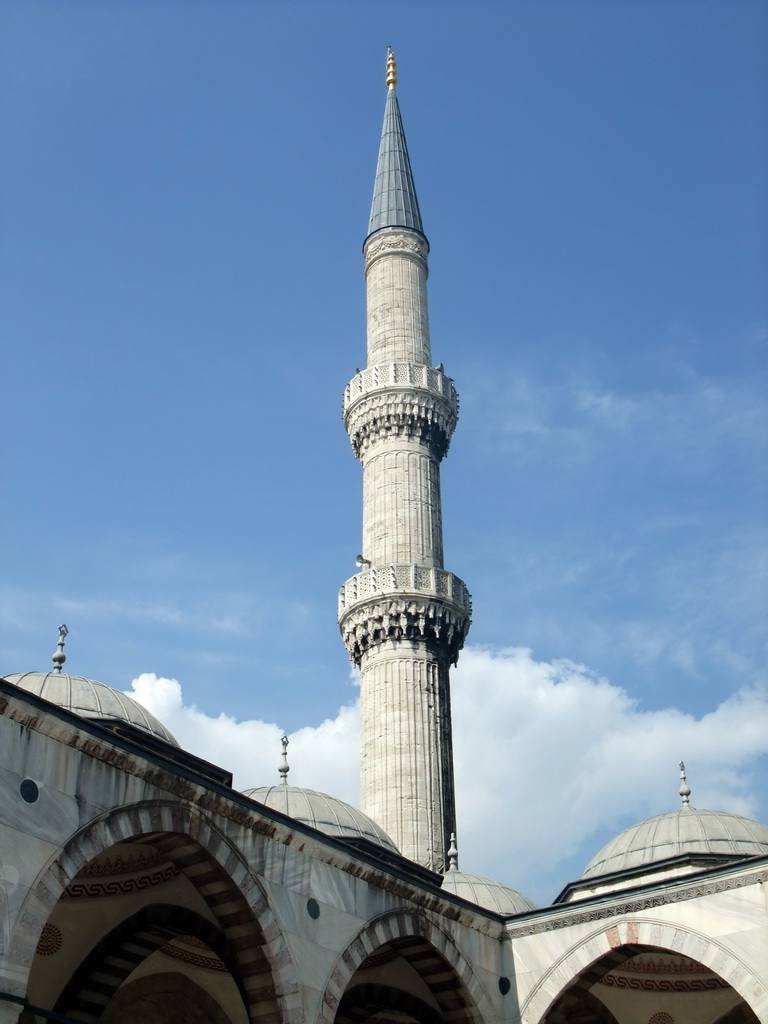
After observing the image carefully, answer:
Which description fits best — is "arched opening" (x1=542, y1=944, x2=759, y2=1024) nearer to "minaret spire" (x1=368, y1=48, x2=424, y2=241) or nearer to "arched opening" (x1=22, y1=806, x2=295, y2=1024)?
"arched opening" (x1=22, y1=806, x2=295, y2=1024)

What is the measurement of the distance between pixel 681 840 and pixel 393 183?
19.8 meters

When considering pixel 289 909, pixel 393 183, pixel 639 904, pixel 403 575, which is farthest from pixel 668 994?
pixel 393 183

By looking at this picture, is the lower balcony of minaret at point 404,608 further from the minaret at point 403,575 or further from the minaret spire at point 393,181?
the minaret spire at point 393,181

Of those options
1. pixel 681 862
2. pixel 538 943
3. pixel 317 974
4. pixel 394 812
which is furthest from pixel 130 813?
pixel 394 812

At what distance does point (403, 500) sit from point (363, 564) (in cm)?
156

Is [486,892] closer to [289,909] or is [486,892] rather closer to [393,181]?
[289,909]

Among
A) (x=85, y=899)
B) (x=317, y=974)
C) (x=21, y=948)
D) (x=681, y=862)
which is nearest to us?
(x=21, y=948)

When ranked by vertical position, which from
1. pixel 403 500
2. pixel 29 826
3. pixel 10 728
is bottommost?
pixel 29 826

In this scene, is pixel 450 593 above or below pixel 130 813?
above

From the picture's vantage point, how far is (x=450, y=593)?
25.9m

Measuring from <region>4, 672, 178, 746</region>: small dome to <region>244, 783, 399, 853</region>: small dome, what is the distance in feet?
5.87

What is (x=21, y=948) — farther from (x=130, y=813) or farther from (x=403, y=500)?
(x=403, y=500)

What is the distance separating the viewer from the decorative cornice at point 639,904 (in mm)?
14227

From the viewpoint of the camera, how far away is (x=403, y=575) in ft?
83.9
